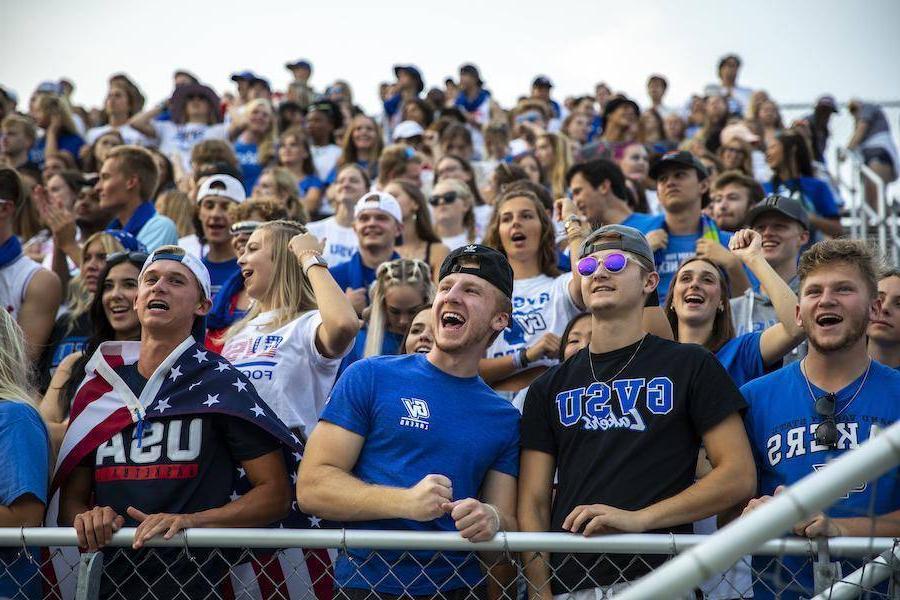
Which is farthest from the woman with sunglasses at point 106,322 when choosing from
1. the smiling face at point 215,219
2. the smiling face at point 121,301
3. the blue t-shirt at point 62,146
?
the blue t-shirt at point 62,146

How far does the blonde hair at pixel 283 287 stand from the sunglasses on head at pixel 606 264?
168 centimetres

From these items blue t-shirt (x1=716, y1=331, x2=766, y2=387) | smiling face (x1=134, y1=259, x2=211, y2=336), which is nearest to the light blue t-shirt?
smiling face (x1=134, y1=259, x2=211, y2=336)

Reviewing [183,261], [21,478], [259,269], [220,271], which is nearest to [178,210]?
[220,271]

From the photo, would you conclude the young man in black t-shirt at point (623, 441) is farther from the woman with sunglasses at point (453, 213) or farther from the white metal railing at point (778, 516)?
the woman with sunglasses at point (453, 213)

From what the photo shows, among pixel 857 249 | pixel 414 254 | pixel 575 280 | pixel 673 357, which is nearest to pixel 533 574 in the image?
pixel 673 357

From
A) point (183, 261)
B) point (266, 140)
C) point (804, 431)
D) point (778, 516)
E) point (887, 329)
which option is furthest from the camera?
point (266, 140)

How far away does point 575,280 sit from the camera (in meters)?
5.88

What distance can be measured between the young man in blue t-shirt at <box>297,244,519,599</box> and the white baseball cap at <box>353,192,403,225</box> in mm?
2799

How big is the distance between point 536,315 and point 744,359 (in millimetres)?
1426

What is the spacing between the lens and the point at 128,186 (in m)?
8.02

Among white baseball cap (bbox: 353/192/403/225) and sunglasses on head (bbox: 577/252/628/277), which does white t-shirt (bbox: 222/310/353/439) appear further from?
white baseball cap (bbox: 353/192/403/225)

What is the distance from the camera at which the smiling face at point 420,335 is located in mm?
5590

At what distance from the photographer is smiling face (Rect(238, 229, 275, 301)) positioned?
18.3 ft

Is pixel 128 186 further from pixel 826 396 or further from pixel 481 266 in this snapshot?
pixel 826 396
